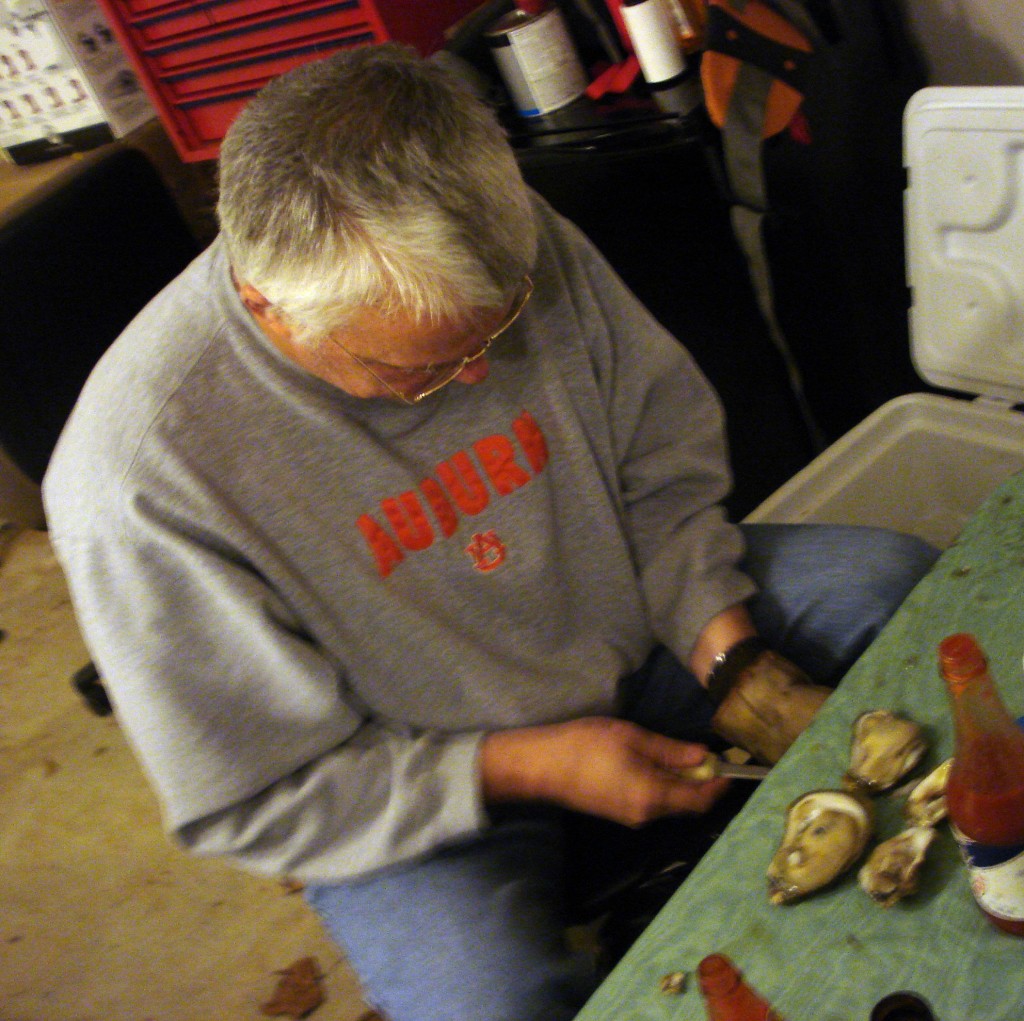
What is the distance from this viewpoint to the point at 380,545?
3.22 ft

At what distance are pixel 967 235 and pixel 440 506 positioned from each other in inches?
31.0

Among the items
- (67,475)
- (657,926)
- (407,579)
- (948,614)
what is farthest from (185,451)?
(948,614)

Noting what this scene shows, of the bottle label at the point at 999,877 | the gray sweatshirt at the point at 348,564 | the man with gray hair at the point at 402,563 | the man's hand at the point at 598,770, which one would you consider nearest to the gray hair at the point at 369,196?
Result: the man with gray hair at the point at 402,563

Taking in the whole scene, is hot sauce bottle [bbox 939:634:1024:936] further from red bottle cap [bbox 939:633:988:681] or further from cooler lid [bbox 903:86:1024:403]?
cooler lid [bbox 903:86:1024:403]

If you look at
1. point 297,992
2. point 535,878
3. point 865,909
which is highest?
point 865,909

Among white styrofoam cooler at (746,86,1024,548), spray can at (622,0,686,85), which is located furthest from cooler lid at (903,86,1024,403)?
spray can at (622,0,686,85)

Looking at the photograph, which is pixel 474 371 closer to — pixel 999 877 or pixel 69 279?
pixel 999 877

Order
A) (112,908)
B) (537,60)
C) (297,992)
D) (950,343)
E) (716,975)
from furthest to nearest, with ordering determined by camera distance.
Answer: (112,908)
(297,992)
(537,60)
(950,343)
(716,975)

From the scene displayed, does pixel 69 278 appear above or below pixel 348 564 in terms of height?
above

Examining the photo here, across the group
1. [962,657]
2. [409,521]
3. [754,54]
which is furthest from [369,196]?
[754,54]

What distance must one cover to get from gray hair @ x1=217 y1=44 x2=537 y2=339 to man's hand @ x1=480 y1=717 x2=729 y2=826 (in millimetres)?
433

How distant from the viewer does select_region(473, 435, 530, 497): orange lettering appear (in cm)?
104

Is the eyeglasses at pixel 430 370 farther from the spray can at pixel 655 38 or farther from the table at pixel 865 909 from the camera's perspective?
the spray can at pixel 655 38

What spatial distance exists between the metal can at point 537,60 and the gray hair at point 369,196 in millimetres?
736
